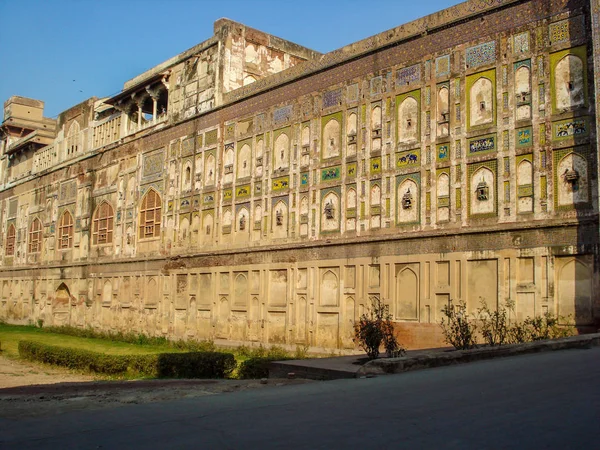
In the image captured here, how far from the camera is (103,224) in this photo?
1153 inches

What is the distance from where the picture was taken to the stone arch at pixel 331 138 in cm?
1819

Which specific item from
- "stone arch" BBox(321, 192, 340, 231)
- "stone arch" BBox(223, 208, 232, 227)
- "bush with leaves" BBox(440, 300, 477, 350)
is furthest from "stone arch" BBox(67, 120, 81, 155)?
A: "bush with leaves" BBox(440, 300, 477, 350)

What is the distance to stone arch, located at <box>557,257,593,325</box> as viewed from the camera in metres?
→ 12.5

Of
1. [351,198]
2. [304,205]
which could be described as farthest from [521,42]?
[304,205]

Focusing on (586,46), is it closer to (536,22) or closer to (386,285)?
(536,22)

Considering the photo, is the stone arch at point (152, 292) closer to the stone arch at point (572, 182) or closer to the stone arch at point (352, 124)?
the stone arch at point (352, 124)

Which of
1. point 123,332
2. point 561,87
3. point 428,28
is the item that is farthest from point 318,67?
point 123,332

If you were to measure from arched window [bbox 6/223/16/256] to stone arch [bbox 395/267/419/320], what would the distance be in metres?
29.1

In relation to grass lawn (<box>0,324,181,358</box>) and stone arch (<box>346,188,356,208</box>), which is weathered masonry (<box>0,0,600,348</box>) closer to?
stone arch (<box>346,188,356,208</box>)

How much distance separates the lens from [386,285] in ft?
52.8

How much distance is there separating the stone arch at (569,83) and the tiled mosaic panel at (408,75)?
3.53 metres

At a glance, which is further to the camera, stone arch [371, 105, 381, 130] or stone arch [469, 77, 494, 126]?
stone arch [371, 105, 381, 130]

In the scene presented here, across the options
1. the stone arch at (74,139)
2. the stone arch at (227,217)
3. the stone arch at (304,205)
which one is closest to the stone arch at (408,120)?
the stone arch at (304,205)

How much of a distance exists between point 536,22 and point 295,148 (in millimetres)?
7698
